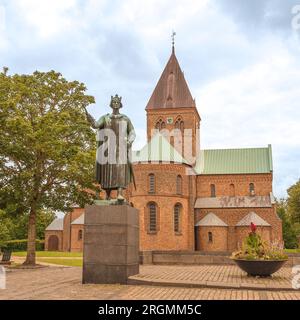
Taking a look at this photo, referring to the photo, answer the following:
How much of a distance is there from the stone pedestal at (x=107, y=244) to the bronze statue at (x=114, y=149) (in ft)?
2.97

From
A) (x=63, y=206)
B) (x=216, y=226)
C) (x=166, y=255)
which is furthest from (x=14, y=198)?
(x=216, y=226)

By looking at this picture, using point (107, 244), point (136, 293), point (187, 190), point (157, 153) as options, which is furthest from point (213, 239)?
point (136, 293)

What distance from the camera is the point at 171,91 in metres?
54.3

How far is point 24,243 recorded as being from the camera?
54.7 metres

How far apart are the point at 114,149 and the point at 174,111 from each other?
1602 inches

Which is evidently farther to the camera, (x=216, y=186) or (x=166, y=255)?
(x=216, y=186)

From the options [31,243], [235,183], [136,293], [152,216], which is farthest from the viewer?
[235,183]

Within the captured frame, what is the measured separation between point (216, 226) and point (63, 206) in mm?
24624

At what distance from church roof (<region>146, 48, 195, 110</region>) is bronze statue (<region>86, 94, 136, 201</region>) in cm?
4025

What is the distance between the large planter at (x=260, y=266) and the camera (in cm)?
1293

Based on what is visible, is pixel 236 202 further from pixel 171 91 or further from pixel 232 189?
pixel 171 91

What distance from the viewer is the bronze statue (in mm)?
13031

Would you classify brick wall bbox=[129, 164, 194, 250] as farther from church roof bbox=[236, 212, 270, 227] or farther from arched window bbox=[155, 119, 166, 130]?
arched window bbox=[155, 119, 166, 130]
